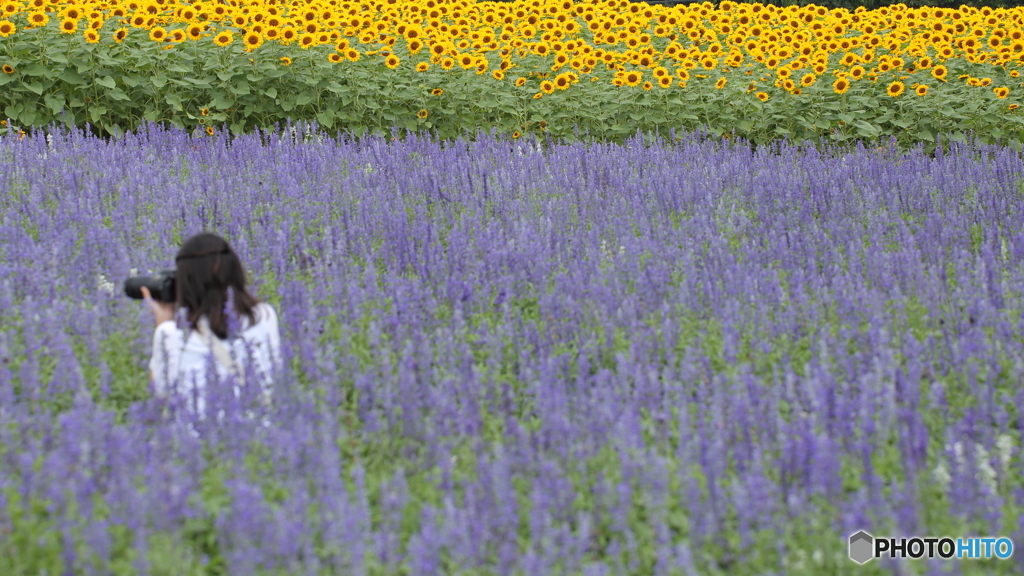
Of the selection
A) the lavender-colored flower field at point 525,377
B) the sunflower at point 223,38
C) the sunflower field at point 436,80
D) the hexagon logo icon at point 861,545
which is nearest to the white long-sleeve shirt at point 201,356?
the lavender-colored flower field at point 525,377

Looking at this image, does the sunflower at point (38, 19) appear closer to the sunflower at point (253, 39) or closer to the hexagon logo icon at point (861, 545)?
the sunflower at point (253, 39)

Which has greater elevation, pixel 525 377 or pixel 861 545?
pixel 525 377

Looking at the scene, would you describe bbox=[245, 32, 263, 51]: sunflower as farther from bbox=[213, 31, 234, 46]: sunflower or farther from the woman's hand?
the woman's hand

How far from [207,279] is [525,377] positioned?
49.4 inches

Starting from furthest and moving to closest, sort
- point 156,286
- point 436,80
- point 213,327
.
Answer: point 436,80, point 156,286, point 213,327

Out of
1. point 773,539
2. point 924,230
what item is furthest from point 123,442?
point 924,230

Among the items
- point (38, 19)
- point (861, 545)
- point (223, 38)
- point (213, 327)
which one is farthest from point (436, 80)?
point (861, 545)

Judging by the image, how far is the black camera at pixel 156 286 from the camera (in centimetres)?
391

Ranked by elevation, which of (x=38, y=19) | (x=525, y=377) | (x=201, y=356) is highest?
(x=38, y=19)

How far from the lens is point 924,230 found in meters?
5.64

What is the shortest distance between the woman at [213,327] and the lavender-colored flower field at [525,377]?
0.16m

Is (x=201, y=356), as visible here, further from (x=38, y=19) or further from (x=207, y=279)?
(x=38, y=19)

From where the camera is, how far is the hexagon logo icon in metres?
2.84

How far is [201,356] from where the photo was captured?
3.72 meters
